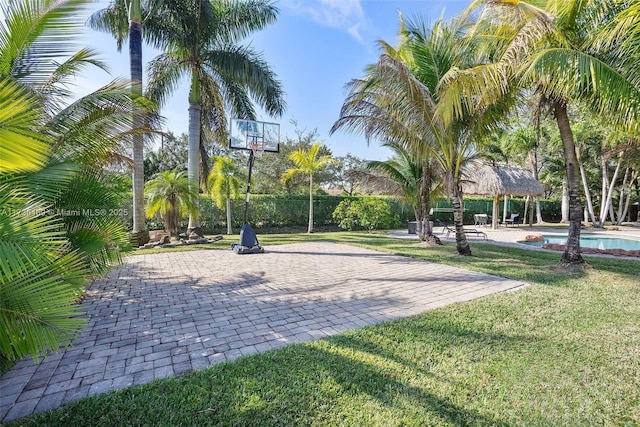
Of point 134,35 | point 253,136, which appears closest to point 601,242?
point 253,136

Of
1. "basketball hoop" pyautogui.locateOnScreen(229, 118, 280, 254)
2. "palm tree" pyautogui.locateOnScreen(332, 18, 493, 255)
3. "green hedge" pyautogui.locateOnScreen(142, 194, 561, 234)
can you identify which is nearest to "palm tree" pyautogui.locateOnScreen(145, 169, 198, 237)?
"basketball hoop" pyautogui.locateOnScreen(229, 118, 280, 254)

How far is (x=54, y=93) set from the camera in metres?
4.34

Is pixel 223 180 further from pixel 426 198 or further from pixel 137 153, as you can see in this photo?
pixel 426 198

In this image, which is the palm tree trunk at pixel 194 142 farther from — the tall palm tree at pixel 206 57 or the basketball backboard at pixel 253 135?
the basketball backboard at pixel 253 135

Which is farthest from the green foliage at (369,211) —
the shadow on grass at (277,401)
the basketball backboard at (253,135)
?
the shadow on grass at (277,401)

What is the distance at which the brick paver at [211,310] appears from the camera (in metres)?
2.71

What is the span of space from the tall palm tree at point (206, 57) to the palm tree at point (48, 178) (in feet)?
24.3

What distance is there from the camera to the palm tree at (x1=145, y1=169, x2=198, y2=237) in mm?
10867

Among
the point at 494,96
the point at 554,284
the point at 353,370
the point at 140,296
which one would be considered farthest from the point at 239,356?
the point at 494,96

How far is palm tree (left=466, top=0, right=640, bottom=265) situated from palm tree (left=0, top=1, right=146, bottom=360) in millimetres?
6301

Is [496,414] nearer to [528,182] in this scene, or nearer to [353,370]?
→ [353,370]

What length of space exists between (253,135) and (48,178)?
8307mm

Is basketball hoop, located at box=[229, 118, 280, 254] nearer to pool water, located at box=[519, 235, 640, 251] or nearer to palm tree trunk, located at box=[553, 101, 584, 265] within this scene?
palm tree trunk, located at box=[553, 101, 584, 265]

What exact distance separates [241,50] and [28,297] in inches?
482
